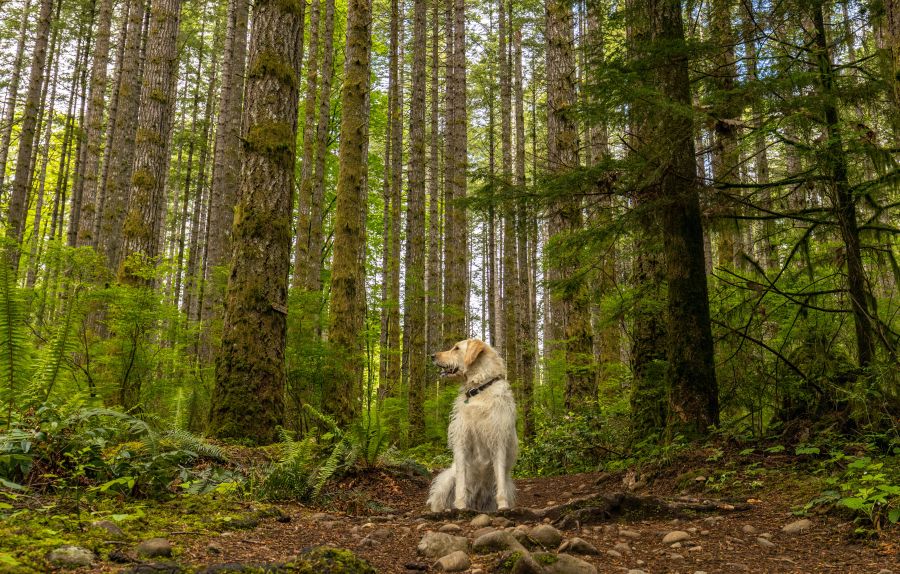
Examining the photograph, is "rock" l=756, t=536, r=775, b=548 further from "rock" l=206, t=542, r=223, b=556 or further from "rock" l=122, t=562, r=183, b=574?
"rock" l=122, t=562, r=183, b=574

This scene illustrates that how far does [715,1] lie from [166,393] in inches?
345

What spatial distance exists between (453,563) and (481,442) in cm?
220

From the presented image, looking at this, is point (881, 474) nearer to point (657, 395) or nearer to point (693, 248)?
point (693, 248)

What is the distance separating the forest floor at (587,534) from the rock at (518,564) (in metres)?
0.05

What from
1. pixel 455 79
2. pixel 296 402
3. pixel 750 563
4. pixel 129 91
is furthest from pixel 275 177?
pixel 129 91

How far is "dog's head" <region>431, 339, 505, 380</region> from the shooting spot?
5062 mm

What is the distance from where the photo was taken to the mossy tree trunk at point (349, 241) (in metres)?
8.55

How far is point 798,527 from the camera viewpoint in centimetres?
343

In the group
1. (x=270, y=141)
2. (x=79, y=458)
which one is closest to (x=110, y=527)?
(x=79, y=458)

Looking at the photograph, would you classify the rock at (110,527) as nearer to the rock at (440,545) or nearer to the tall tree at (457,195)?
the rock at (440,545)

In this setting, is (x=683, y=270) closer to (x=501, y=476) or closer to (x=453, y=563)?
(x=501, y=476)

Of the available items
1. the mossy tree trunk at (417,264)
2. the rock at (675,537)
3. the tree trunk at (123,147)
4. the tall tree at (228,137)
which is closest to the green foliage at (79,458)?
the rock at (675,537)

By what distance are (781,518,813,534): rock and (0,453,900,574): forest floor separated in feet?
0.07

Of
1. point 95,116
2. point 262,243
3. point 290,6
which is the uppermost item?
point 95,116
